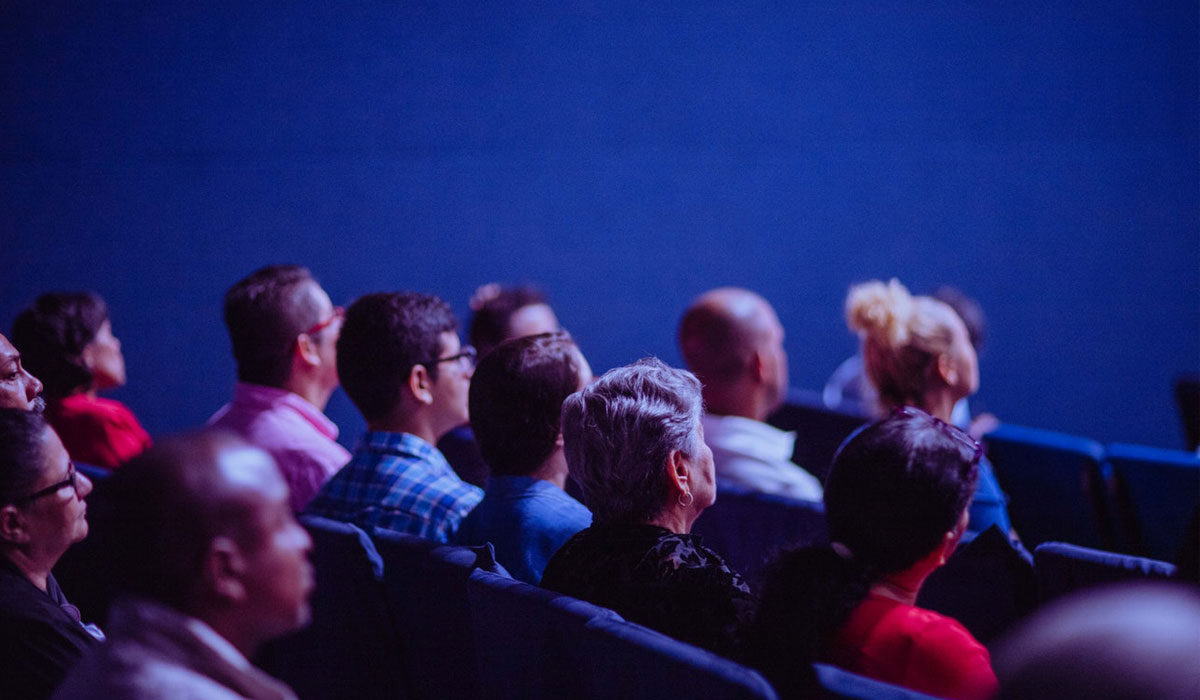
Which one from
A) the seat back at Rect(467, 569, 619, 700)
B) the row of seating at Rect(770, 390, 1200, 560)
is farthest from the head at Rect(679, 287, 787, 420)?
the seat back at Rect(467, 569, 619, 700)

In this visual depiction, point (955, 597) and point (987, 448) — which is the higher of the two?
point (987, 448)

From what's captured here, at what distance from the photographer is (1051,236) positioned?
7.24 metres

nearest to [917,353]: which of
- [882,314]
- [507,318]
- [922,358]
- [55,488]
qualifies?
[922,358]

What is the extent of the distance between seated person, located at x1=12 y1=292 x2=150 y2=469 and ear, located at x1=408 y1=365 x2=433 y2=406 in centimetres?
101

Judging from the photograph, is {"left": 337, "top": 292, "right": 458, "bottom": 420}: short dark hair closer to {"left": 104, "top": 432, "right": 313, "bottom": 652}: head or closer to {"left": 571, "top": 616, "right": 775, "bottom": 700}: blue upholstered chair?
{"left": 571, "top": 616, "right": 775, "bottom": 700}: blue upholstered chair

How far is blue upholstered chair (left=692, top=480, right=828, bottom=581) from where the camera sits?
2527mm

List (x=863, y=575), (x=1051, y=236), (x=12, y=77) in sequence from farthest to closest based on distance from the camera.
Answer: (x=1051, y=236) < (x=12, y=77) < (x=863, y=575)

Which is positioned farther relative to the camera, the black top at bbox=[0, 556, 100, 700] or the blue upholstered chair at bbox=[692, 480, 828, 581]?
the blue upholstered chair at bbox=[692, 480, 828, 581]

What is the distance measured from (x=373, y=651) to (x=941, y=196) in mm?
5504

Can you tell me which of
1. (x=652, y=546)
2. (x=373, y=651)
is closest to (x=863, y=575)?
(x=652, y=546)

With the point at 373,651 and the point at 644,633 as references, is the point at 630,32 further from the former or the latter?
the point at 644,633

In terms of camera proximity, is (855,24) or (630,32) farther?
(855,24)

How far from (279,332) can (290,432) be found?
0.33 m

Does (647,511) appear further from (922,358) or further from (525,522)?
(922,358)
